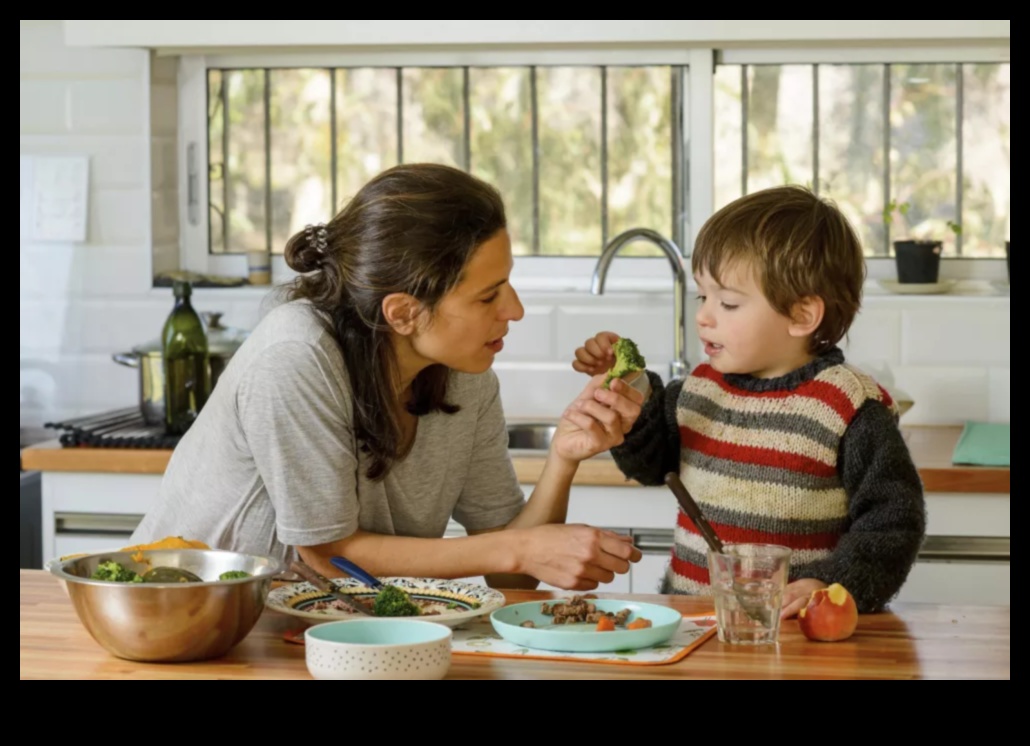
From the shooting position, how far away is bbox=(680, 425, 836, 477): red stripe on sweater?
198cm

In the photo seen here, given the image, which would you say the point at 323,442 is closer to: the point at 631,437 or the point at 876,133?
the point at 631,437

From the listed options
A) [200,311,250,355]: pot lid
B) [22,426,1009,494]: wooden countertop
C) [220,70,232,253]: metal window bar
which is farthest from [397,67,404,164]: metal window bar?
[22,426,1009,494]: wooden countertop

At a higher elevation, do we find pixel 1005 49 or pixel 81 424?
pixel 1005 49

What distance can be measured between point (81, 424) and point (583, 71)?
5.04 feet

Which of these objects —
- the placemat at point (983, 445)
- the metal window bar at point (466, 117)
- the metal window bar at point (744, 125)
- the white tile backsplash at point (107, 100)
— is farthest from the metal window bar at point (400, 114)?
the placemat at point (983, 445)

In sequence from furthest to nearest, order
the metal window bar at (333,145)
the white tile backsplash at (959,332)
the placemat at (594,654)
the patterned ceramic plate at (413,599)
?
1. the metal window bar at (333,145)
2. the white tile backsplash at (959,332)
3. the patterned ceramic plate at (413,599)
4. the placemat at (594,654)

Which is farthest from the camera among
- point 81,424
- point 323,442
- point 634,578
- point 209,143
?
point 209,143

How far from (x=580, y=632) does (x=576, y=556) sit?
0.29 meters

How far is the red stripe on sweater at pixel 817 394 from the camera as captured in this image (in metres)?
1.96

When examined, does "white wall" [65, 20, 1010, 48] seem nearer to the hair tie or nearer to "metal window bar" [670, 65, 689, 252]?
"metal window bar" [670, 65, 689, 252]

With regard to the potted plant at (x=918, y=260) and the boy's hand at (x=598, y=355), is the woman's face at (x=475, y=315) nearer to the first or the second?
the boy's hand at (x=598, y=355)

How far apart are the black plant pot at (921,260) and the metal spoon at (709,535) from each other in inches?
78.4

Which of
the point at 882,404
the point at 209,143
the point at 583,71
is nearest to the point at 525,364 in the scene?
the point at 583,71

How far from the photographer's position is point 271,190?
387 cm
